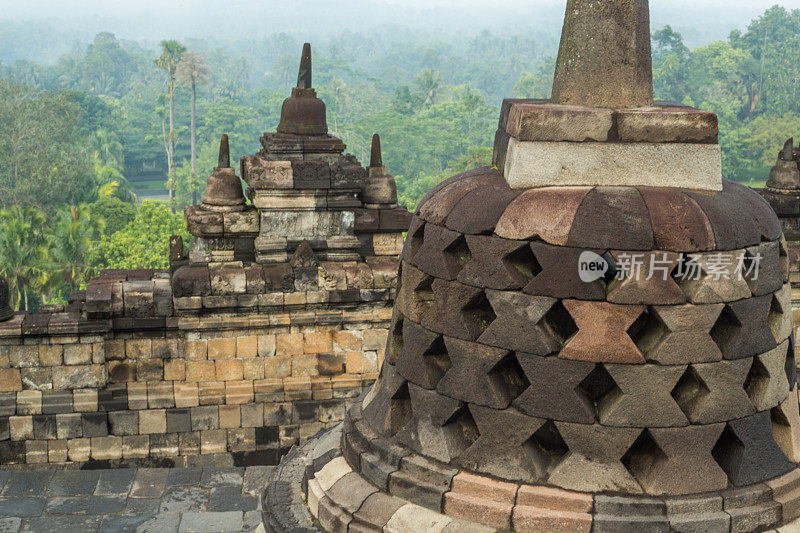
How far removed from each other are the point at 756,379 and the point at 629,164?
4.37 ft

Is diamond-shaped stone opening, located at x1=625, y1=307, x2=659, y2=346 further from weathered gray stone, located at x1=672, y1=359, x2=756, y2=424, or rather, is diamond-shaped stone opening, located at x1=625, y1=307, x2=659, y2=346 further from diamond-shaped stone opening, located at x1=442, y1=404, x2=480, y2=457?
diamond-shaped stone opening, located at x1=442, y1=404, x2=480, y2=457

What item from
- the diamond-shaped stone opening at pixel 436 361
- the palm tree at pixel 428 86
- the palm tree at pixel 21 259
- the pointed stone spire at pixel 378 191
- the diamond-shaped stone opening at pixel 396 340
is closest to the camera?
the diamond-shaped stone opening at pixel 436 361

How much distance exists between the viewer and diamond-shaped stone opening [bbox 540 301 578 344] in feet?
16.4

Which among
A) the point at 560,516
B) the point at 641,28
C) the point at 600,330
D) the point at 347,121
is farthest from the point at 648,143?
the point at 347,121

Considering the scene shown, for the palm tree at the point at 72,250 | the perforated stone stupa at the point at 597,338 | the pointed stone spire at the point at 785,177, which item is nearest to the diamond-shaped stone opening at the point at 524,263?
the perforated stone stupa at the point at 597,338

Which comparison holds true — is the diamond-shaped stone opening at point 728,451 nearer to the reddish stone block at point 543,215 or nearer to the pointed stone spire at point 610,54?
the reddish stone block at point 543,215

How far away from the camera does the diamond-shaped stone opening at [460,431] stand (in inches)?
207

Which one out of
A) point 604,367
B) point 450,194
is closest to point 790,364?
point 604,367

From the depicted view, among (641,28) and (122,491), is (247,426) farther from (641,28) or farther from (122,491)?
(641,28)

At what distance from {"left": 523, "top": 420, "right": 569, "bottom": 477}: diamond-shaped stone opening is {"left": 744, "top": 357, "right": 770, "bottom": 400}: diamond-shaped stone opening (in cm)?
104

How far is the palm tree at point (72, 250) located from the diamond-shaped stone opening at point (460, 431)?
31006mm

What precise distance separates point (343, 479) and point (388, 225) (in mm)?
Answer: 6921

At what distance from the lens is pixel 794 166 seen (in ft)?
44.0

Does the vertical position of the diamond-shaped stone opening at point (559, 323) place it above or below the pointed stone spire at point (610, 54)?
below
